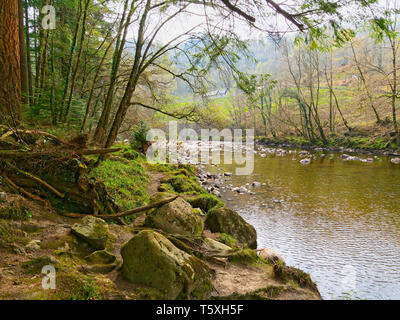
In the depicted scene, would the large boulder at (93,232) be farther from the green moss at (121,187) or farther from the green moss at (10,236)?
the green moss at (121,187)

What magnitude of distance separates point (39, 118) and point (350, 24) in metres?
8.01

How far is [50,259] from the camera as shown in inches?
117

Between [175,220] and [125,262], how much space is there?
2120mm

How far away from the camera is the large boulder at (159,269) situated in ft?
10.9

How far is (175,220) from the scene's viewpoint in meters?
5.52

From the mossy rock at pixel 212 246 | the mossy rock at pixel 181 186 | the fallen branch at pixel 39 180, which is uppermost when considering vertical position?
the fallen branch at pixel 39 180

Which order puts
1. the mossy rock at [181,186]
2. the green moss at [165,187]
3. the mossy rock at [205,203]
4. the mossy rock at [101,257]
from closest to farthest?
the mossy rock at [101,257] → the mossy rock at [205,203] → the green moss at [165,187] → the mossy rock at [181,186]

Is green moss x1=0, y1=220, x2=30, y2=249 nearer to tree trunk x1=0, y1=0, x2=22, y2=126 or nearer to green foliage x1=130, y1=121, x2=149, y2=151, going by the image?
tree trunk x1=0, y1=0, x2=22, y2=126

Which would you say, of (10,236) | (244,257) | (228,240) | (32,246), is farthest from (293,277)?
(10,236)

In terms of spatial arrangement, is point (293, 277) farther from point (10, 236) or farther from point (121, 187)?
point (121, 187)

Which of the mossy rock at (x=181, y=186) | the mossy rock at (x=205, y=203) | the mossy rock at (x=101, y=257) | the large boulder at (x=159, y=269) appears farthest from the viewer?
the mossy rock at (x=181, y=186)

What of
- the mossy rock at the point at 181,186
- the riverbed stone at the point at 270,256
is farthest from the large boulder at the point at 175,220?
the mossy rock at the point at 181,186

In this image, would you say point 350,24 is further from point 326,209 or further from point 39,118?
point 39,118
